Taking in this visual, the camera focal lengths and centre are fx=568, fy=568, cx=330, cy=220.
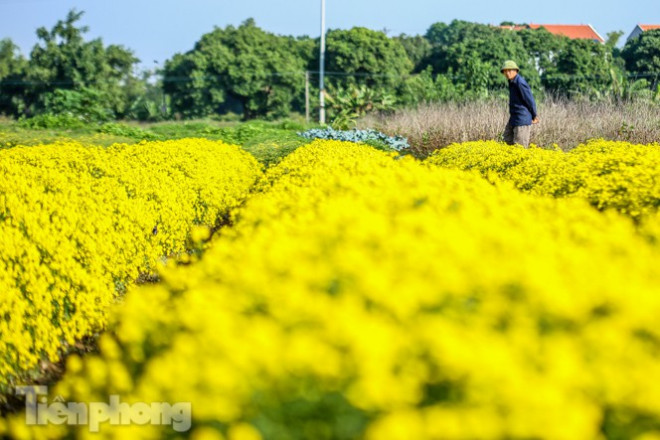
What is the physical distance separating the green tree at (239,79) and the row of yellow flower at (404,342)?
4028 cm

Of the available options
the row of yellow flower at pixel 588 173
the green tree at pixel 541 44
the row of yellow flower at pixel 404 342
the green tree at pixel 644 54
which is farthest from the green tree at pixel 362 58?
the row of yellow flower at pixel 404 342

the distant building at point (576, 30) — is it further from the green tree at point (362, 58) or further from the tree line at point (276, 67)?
the green tree at point (362, 58)

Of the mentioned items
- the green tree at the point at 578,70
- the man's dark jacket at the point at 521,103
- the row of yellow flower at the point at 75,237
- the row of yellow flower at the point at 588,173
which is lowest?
the row of yellow flower at the point at 75,237

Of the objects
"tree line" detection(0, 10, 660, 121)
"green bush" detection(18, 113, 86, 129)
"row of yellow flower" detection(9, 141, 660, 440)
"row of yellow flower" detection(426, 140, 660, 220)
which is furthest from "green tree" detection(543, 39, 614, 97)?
"row of yellow flower" detection(9, 141, 660, 440)

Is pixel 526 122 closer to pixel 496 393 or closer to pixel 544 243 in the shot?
pixel 544 243

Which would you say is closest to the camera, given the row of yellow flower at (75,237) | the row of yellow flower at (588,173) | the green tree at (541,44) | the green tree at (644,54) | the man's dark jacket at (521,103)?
the row of yellow flower at (75,237)

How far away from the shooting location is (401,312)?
1634 mm

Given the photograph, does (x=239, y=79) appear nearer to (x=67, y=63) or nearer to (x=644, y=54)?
(x=67, y=63)

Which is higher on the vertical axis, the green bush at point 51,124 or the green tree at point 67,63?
the green tree at point 67,63

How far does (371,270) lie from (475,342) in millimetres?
429

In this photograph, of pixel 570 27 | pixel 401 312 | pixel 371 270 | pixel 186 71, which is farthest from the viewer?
pixel 570 27

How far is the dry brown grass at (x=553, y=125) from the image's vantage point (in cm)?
1127

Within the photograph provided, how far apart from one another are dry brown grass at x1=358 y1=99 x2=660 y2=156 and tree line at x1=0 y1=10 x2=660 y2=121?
15.9 meters

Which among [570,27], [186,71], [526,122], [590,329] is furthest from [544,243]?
[570,27]
